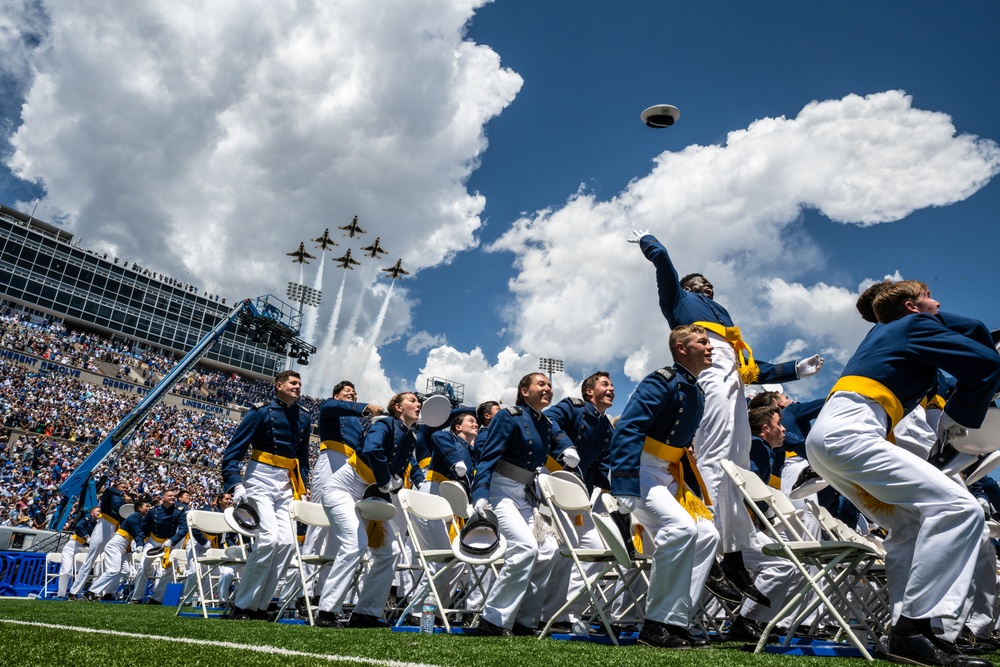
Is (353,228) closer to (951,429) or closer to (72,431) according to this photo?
(72,431)

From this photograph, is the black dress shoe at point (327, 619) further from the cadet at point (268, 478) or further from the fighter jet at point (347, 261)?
the fighter jet at point (347, 261)

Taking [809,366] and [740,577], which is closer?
[740,577]

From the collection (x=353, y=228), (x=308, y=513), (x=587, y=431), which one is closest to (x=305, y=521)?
(x=308, y=513)

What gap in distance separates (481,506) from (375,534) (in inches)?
82.8

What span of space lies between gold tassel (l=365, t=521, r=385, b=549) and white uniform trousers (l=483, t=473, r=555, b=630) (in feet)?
5.56

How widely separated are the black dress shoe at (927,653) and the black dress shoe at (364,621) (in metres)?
4.74

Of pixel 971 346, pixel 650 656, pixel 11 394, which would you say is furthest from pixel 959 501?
pixel 11 394

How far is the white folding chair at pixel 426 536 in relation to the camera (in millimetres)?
5547

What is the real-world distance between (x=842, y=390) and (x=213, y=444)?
1799 inches

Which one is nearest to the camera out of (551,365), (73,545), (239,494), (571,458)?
(571,458)

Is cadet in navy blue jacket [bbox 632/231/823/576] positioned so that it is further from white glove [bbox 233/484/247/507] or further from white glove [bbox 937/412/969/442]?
white glove [bbox 233/484/247/507]

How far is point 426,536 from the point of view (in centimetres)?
736

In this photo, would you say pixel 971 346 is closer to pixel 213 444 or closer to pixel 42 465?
pixel 42 465

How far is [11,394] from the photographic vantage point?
119ft
